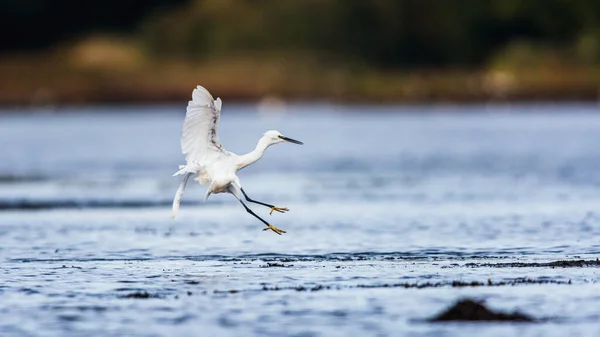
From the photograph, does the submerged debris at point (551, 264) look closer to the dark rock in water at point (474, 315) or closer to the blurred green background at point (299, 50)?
the dark rock in water at point (474, 315)

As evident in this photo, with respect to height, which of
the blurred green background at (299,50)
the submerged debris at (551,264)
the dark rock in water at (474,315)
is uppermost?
the blurred green background at (299,50)

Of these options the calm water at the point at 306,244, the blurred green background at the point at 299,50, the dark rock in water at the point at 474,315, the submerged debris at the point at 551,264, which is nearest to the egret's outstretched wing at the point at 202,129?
the calm water at the point at 306,244

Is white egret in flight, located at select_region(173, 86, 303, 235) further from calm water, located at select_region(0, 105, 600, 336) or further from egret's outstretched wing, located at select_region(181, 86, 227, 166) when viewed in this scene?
calm water, located at select_region(0, 105, 600, 336)

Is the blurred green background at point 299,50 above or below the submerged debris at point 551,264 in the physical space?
above

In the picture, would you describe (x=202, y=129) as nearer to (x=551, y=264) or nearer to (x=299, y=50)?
(x=551, y=264)

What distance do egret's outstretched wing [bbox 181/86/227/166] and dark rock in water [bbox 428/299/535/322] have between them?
234 inches

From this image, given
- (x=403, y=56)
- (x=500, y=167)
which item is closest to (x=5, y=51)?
(x=403, y=56)

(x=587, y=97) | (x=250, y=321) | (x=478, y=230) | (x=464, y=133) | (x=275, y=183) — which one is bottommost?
(x=250, y=321)

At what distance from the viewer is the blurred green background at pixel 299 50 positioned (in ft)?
395

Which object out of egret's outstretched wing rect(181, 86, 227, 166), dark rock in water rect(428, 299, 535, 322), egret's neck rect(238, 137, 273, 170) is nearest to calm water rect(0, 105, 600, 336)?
dark rock in water rect(428, 299, 535, 322)

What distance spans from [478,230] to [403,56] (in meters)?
109

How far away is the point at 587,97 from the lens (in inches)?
4525

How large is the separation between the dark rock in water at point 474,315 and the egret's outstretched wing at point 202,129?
595 cm

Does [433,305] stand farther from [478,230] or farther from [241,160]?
[478,230]
